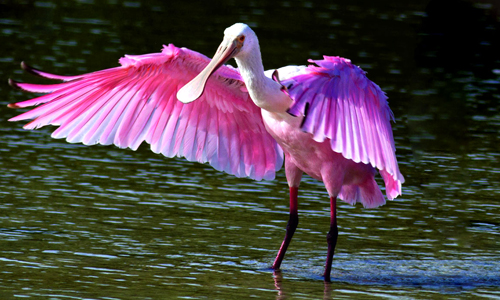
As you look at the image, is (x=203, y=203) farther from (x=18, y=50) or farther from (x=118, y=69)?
(x=18, y=50)

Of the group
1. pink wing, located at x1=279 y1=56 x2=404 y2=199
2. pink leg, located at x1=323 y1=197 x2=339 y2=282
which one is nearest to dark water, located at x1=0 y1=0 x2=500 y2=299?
pink leg, located at x1=323 y1=197 x2=339 y2=282

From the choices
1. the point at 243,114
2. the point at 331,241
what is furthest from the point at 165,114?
the point at 331,241

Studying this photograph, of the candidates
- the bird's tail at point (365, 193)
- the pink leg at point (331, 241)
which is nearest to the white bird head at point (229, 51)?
the pink leg at point (331, 241)

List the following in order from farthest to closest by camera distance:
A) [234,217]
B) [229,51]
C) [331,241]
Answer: [234,217] → [331,241] → [229,51]

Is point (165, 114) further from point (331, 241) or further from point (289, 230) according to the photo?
point (331, 241)

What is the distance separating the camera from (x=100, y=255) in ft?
29.7

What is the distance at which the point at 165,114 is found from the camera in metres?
9.50

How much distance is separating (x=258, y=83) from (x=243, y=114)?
4.50ft

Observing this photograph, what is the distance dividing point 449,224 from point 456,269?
5.06 feet

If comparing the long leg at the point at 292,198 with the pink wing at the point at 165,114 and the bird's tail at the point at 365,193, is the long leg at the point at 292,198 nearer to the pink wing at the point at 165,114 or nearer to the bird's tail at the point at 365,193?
the pink wing at the point at 165,114

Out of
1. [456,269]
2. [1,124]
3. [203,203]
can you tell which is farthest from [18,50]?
[456,269]

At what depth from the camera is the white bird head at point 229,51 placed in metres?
8.09

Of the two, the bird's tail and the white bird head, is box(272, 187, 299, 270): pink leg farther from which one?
the white bird head

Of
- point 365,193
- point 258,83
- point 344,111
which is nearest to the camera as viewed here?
point 344,111
